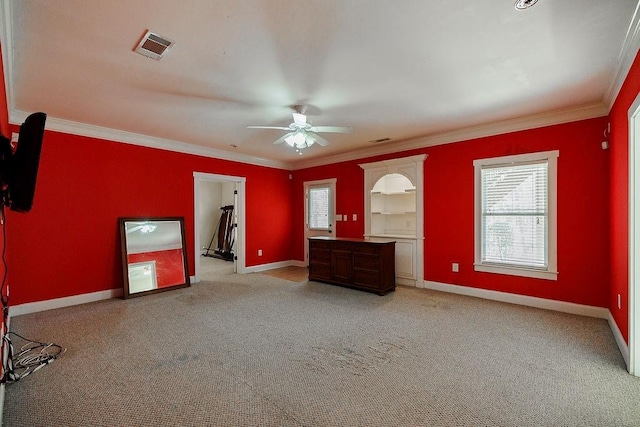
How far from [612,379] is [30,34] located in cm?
501

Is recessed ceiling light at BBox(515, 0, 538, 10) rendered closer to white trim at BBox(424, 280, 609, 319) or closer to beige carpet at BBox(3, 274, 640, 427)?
beige carpet at BBox(3, 274, 640, 427)

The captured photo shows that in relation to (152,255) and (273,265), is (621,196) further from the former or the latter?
(152,255)

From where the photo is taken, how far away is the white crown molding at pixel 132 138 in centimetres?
398

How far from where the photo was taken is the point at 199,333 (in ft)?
10.4

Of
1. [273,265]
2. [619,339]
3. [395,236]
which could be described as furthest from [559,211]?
[273,265]

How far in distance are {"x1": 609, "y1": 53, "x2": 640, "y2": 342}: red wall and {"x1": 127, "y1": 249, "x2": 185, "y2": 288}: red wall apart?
567 centimetres

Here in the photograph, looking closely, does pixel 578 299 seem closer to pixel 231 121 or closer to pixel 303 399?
pixel 303 399

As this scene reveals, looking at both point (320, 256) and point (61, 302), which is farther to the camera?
point (320, 256)

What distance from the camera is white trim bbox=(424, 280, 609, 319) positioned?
144 inches

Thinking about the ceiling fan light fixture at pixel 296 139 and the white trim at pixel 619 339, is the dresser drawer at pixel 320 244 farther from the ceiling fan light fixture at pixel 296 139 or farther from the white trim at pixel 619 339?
the white trim at pixel 619 339

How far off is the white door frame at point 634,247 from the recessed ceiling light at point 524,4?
4.17 feet

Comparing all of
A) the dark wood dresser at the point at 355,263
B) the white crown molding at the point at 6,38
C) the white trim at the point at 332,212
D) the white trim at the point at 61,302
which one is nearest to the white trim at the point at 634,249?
the dark wood dresser at the point at 355,263

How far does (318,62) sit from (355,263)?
328 centimetres

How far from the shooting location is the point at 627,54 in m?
2.40
